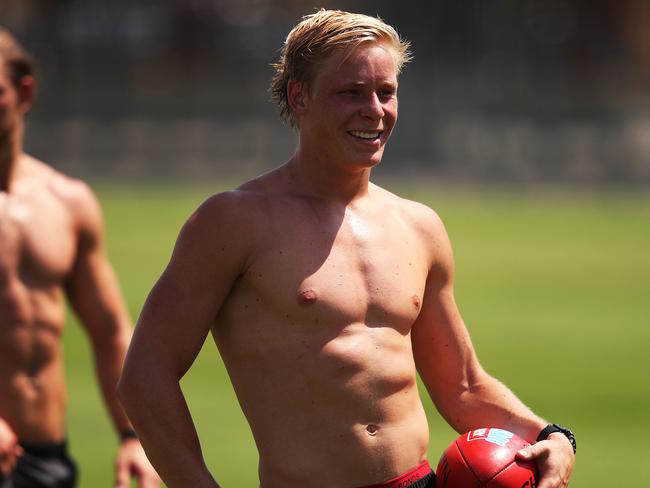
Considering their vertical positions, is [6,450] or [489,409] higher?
[489,409]

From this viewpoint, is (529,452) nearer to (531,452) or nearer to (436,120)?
(531,452)

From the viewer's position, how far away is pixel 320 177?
503cm

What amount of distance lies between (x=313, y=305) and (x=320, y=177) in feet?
1.69

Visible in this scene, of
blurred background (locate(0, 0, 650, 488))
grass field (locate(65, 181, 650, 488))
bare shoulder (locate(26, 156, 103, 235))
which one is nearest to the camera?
bare shoulder (locate(26, 156, 103, 235))

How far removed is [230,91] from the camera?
1743 inches

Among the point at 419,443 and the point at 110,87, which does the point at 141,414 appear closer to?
the point at 419,443

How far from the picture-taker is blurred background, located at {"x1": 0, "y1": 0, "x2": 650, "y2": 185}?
41562 mm

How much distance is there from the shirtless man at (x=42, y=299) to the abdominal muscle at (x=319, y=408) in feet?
5.56

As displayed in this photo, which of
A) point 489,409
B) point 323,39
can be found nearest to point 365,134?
point 323,39

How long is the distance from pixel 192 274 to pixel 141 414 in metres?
0.49

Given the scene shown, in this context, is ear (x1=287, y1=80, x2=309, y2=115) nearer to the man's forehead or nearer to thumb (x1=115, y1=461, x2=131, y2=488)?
the man's forehead

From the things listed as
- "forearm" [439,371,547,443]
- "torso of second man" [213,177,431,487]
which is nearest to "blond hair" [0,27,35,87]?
"torso of second man" [213,177,431,487]

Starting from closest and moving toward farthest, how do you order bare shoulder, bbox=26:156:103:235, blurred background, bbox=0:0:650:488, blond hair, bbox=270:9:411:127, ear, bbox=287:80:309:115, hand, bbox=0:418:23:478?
blond hair, bbox=270:9:411:127 < ear, bbox=287:80:309:115 < hand, bbox=0:418:23:478 < bare shoulder, bbox=26:156:103:235 < blurred background, bbox=0:0:650:488

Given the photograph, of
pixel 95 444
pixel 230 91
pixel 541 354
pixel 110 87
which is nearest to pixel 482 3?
pixel 230 91
